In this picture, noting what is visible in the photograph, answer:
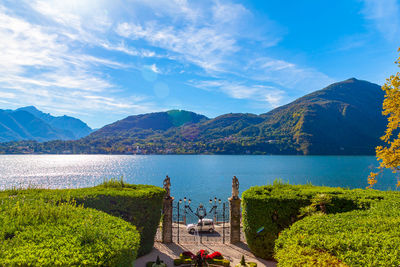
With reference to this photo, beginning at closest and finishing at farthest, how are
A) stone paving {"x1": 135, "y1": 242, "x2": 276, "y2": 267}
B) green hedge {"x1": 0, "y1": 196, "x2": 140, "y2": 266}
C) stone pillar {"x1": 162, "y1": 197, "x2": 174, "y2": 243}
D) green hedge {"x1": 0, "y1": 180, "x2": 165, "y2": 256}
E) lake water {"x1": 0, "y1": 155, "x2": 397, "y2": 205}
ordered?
green hedge {"x1": 0, "y1": 196, "x2": 140, "y2": 266} < green hedge {"x1": 0, "y1": 180, "x2": 165, "y2": 256} < stone paving {"x1": 135, "y1": 242, "x2": 276, "y2": 267} < stone pillar {"x1": 162, "y1": 197, "x2": 174, "y2": 243} < lake water {"x1": 0, "y1": 155, "x2": 397, "y2": 205}

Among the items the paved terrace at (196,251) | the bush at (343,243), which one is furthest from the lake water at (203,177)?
the bush at (343,243)

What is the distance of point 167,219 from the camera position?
15.7m

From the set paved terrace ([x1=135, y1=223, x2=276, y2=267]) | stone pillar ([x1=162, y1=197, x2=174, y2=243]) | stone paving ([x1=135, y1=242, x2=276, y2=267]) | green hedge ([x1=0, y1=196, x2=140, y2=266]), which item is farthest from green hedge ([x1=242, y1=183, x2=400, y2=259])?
green hedge ([x1=0, y1=196, x2=140, y2=266])

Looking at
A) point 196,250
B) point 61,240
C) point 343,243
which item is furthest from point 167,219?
point 343,243

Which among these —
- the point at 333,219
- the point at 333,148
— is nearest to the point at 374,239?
the point at 333,219

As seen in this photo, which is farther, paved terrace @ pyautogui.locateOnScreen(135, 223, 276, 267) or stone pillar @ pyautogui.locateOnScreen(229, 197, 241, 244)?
stone pillar @ pyautogui.locateOnScreen(229, 197, 241, 244)

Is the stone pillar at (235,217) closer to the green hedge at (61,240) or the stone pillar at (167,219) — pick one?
the stone pillar at (167,219)

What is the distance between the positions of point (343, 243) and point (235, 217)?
36.6 ft

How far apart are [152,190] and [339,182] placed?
255 ft

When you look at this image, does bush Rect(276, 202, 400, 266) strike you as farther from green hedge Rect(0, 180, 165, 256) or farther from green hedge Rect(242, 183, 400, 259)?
green hedge Rect(0, 180, 165, 256)

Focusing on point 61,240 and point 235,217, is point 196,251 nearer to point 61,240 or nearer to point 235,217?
point 235,217

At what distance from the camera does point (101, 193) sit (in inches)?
474

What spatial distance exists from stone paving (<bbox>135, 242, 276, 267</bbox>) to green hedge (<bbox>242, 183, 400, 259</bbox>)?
2.56ft

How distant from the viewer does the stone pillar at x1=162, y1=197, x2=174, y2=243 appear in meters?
15.6
